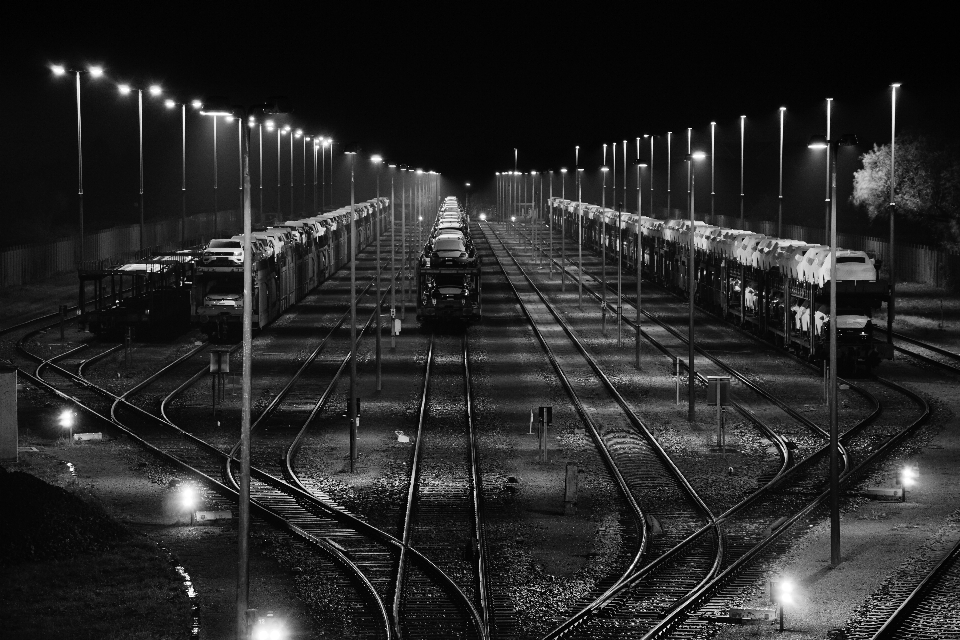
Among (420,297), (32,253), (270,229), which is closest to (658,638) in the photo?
(420,297)

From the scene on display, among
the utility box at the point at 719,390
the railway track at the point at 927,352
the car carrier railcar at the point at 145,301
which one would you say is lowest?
the railway track at the point at 927,352

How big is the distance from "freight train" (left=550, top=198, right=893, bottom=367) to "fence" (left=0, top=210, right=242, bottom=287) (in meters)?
30.4

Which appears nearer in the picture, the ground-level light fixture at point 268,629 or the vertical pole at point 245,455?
the vertical pole at point 245,455

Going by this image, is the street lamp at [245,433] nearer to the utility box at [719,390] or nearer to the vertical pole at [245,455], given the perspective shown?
the vertical pole at [245,455]

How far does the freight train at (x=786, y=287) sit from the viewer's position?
48.7 meters

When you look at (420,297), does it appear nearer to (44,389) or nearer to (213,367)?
(44,389)

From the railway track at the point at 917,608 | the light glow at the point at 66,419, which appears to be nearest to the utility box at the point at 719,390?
the railway track at the point at 917,608

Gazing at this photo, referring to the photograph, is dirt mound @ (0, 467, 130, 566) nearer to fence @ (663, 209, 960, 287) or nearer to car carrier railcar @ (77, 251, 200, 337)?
car carrier railcar @ (77, 251, 200, 337)

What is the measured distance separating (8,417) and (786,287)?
30321 millimetres

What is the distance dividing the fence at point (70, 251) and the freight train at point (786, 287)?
3045 centimetres

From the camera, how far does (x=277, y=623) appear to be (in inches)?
856

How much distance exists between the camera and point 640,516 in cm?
2939

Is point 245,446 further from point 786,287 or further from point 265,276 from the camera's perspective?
point 265,276

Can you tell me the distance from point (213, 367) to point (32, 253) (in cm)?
5040
